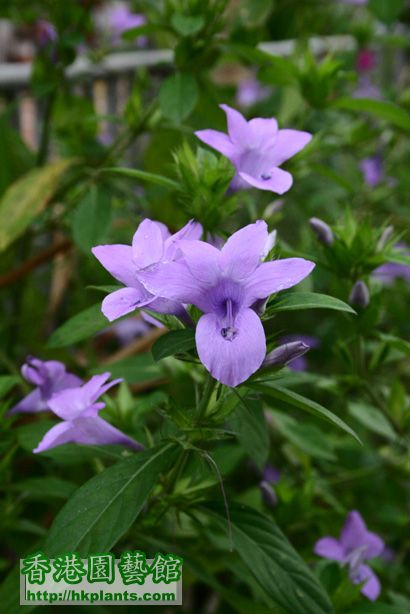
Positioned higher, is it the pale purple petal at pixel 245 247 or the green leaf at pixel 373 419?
the pale purple petal at pixel 245 247

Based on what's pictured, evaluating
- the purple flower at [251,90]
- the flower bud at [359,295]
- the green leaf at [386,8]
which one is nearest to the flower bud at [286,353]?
the flower bud at [359,295]

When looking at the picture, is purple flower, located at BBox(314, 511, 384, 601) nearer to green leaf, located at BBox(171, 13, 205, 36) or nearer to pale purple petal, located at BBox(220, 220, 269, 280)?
pale purple petal, located at BBox(220, 220, 269, 280)

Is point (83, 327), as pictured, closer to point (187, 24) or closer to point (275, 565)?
point (275, 565)

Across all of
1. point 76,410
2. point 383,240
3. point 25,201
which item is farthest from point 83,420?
point 25,201

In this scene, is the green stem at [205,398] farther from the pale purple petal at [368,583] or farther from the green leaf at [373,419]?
the green leaf at [373,419]

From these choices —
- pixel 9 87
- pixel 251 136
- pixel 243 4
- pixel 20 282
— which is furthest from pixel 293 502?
pixel 9 87

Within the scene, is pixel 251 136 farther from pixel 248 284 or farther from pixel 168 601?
pixel 168 601
